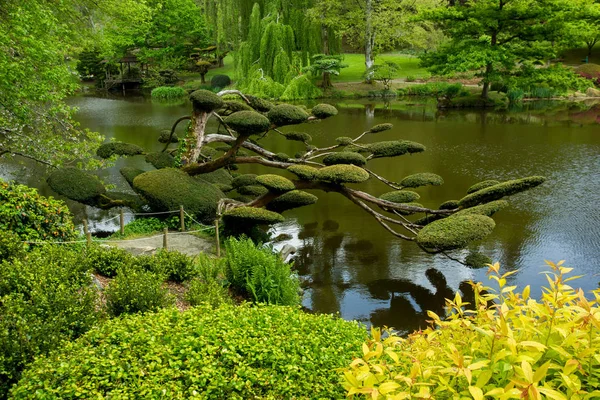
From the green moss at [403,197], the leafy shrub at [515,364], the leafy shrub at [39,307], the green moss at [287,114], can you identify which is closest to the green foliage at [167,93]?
the green moss at [287,114]

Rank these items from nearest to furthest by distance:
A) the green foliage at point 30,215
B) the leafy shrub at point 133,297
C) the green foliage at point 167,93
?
the leafy shrub at point 133,297 < the green foliage at point 30,215 < the green foliage at point 167,93

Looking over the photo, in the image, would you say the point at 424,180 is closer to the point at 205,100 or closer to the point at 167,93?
the point at 205,100

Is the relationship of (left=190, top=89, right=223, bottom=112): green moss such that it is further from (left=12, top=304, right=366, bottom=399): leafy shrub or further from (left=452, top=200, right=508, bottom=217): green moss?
(left=12, top=304, right=366, bottom=399): leafy shrub

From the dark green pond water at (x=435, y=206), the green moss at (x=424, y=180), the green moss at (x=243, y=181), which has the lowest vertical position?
the dark green pond water at (x=435, y=206)

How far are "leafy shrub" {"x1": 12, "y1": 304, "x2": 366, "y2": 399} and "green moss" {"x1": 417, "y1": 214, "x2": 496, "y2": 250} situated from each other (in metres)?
4.58

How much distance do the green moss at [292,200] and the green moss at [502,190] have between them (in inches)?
133

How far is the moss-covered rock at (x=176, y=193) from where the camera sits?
36.7 feet

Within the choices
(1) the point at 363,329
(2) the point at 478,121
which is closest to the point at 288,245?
(1) the point at 363,329

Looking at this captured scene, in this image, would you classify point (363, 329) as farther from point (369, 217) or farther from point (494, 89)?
point (494, 89)

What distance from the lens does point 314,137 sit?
72.0 feet

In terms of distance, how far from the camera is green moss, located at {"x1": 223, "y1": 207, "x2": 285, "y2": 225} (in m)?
9.91

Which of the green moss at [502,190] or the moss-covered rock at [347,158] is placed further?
the moss-covered rock at [347,158]

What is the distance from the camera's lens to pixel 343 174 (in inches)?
405

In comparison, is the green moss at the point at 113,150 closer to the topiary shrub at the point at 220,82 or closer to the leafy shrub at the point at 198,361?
the leafy shrub at the point at 198,361
